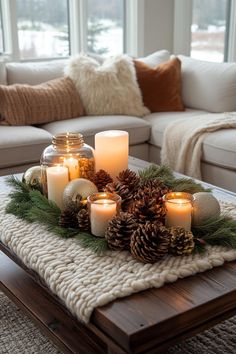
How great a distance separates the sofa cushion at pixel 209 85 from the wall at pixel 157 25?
3.52ft

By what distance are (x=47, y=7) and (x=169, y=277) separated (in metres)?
3.40

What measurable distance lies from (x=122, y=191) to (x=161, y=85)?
6.44ft

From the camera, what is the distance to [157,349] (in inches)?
42.1

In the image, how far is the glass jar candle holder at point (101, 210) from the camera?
4.61 ft

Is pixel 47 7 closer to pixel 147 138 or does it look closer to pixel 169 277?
pixel 147 138

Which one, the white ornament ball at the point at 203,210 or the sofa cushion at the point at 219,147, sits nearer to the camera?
the white ornament ball at the point at 203,210

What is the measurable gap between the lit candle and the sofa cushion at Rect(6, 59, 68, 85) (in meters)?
1.73

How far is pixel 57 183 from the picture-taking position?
63.4 inches

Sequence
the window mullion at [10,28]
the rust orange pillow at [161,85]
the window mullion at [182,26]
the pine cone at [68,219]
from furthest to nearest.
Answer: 1. the window mullion at [182,26]
2. the window mullion at [10,28]
3. the rust orange pillow at [161,85]
4. the pine cone at [68,219]

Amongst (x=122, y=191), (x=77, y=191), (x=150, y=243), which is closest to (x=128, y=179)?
(x=122, y=191)

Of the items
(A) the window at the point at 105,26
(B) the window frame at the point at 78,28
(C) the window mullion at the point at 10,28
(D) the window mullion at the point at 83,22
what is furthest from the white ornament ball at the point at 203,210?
(A) the window at the point at 105,26

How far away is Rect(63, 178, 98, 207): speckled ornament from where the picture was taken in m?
1.55

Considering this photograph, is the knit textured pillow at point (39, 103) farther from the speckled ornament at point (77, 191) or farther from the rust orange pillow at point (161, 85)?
the speckled ornament at point (77, 191)

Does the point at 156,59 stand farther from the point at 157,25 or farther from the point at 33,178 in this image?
the point at 33,178
